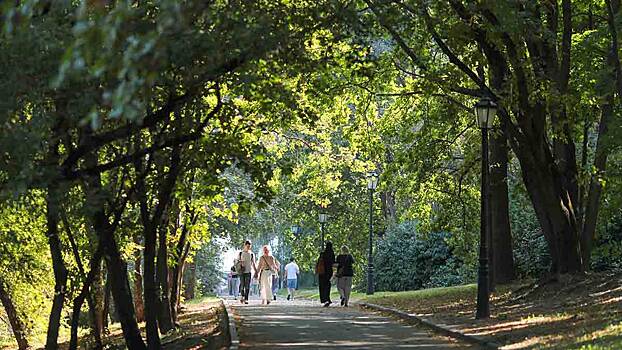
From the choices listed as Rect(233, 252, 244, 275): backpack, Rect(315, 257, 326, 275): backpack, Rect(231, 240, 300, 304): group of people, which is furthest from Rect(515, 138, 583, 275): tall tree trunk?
Rect(233, 252, 244, 275): backpack

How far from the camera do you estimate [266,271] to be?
35.2 meters

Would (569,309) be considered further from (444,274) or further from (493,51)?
(444,274)

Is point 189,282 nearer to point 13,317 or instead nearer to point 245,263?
point 245,263

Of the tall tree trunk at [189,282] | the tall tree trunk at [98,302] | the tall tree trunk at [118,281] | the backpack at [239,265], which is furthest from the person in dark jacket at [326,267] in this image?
the tall tree trunk at [189,282]

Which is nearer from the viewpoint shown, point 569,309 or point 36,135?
point 36,135

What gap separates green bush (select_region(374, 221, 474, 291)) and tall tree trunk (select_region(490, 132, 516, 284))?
10292 mm

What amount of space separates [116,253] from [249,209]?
3.73 m

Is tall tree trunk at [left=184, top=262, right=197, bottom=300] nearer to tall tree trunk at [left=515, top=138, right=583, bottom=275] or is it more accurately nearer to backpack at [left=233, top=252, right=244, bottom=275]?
backpack at [left=233, top=252, right=244, bottom=275]

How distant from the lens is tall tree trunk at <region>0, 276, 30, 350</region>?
1207 inches

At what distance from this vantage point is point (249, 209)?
611 inches

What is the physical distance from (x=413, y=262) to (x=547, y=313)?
24.4 m

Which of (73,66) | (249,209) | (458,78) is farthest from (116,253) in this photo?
(73,66)

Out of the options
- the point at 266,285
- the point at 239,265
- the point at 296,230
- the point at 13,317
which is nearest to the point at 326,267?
the point at 239,265

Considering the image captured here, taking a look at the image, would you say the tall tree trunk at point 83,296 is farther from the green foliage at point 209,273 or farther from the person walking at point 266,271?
the green foliage at point 209,273
